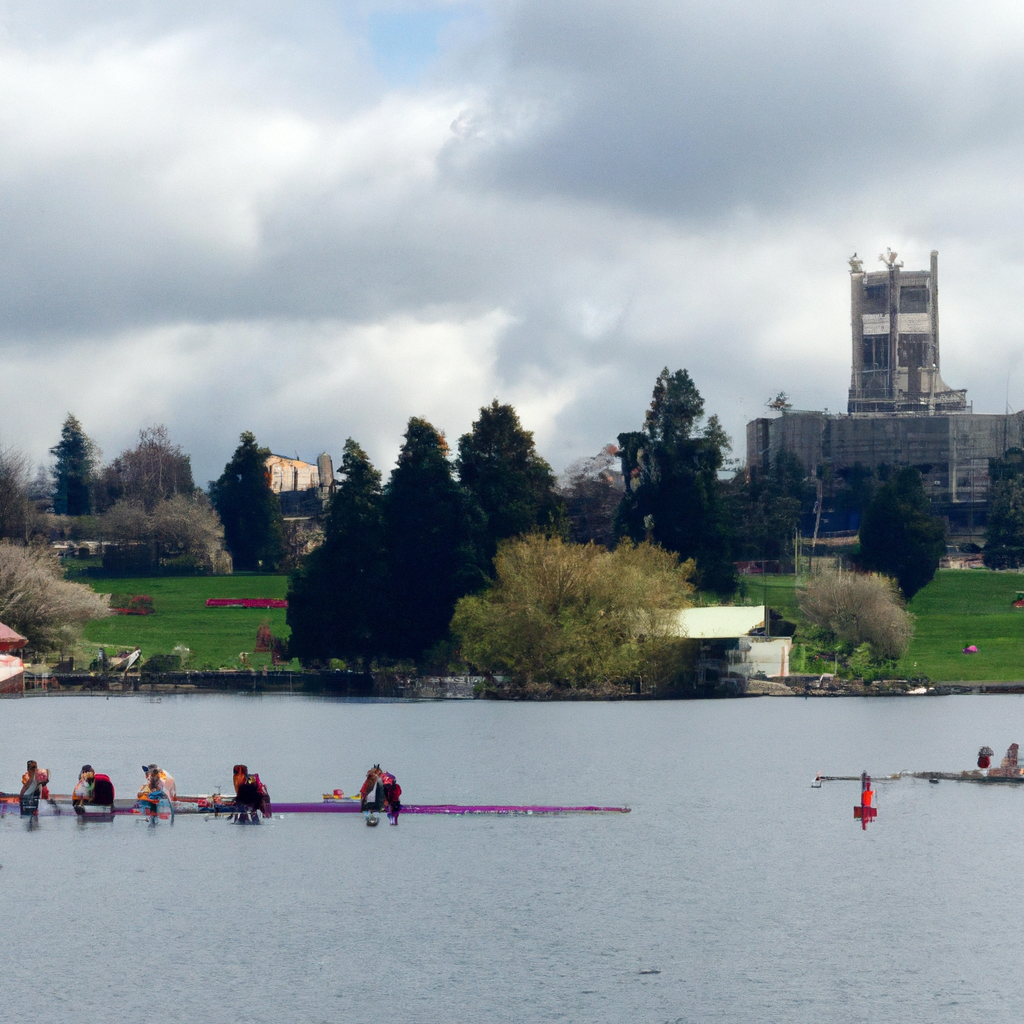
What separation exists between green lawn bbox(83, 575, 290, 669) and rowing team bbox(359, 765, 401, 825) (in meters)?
83.0

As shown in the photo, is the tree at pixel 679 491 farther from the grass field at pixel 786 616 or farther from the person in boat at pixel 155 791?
the person in boat at pixel 155 791

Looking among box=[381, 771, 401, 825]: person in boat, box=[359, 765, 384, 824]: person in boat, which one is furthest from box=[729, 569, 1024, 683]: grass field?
box=[381, 771, 401, 825]: person in boat

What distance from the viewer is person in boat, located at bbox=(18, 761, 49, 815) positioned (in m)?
55.1

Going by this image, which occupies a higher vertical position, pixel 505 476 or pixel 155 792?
pixel 505 476

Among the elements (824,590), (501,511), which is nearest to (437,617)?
(501,511)

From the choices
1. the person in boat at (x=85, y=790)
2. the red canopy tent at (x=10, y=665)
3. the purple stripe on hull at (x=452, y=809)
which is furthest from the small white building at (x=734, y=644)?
the person in boat at (x=85, y=790)

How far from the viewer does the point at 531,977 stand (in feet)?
125

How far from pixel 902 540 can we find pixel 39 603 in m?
78.3

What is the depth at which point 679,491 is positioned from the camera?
14512 cm

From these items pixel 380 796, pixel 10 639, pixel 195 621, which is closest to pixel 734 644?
pixel 10 639

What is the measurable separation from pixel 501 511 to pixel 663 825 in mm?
68568

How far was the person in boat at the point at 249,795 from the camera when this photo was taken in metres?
56.1

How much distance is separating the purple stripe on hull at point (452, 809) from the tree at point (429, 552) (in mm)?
59889

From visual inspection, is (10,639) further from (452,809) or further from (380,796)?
(380,796)
